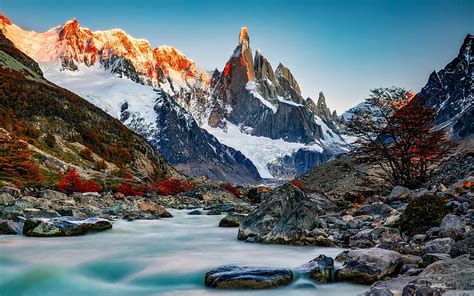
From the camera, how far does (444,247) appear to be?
9.77 m

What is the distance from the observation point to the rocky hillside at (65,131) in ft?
172

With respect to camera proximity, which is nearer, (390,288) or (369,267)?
(390,288)

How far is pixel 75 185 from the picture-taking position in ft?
124

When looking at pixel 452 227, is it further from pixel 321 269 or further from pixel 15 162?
pixel 15 162

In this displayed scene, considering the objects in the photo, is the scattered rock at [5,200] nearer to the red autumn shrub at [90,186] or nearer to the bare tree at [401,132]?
the red autumn shrub at [90,186]

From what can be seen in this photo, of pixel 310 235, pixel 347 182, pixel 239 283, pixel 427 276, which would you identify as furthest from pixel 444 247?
pixel 347 182

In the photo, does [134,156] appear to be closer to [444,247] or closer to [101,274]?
[101,274]

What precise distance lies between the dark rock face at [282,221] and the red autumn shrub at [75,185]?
24.4 meters

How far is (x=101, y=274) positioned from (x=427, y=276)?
30.9 ft

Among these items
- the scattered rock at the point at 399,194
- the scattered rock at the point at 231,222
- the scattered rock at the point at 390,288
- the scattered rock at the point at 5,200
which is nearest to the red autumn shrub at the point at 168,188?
the scattered rock at the point at 5,200

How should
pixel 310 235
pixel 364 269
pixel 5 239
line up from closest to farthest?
pixel 364 269
pixel 310 235
pixel 5 239

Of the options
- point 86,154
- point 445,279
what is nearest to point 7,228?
point 445,279

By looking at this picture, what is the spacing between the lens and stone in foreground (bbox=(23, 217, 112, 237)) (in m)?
17.6

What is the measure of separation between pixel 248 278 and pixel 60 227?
1158 centimetres
